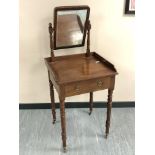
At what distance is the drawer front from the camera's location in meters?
1.79

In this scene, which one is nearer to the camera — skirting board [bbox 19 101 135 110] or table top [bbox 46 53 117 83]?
table top [bbox 46 53 117 83]

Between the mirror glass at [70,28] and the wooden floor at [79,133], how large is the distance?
0.73 meters

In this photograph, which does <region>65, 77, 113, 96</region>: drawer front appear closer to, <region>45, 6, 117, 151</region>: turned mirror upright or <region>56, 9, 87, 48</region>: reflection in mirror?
<region>45, 6, 117, 151</region>: turned mirror upright

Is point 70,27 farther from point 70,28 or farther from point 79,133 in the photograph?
point 79,133

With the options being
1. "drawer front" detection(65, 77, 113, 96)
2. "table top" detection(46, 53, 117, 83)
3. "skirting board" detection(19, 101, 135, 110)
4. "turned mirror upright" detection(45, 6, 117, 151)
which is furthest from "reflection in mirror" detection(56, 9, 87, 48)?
"skirting board" detection(19, 101, 135, 110)

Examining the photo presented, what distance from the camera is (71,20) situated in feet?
6.58

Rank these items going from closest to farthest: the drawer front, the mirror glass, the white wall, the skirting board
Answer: the drawer front < the mirror glass < the white wall < the skirting board

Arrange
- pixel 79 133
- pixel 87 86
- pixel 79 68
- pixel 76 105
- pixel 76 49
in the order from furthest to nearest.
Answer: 1. pixel 76 105
2. pixel 76 49
3. pixel 79 133
4. pixel 79 68
5. pixel 87 86

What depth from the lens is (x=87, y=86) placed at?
184 centimetres

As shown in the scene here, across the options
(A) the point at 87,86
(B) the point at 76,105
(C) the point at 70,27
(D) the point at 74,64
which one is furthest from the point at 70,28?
(B) the point at 76,105

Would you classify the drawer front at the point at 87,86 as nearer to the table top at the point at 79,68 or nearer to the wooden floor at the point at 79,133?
the table top at the point at 79,68

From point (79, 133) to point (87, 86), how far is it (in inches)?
22.4

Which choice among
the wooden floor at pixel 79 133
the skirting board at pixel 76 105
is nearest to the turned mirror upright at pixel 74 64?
the wooden floor at pixel 79 133
